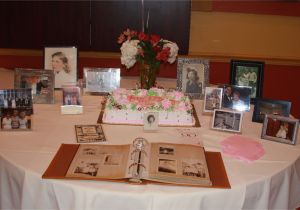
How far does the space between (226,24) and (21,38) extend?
2019 mm

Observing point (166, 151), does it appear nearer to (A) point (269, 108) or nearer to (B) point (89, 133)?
(B) point (89, 133)

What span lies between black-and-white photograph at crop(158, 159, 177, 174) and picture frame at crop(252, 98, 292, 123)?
85 centimetres

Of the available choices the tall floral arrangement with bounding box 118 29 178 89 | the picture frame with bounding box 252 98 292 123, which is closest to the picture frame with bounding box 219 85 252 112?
the picture frame with bounding box 252 98 292 123

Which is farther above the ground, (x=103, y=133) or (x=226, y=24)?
(x=226, y=24)

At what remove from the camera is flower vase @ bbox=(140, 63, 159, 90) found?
259cm

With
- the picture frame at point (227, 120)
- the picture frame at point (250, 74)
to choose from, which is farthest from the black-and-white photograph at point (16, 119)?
the picture frame at point (250, 74)

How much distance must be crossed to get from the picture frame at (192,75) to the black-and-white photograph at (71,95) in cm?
69

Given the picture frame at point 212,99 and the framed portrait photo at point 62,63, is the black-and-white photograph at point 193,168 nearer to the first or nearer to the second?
the picture frame at point 212,99

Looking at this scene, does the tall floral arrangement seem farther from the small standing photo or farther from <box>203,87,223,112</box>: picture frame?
the small standing photo

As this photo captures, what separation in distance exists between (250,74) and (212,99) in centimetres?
39

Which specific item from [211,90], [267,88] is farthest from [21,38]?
[267,88]

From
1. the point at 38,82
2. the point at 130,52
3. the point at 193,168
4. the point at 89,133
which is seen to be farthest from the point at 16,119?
the point at 193,168

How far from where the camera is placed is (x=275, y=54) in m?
4.36

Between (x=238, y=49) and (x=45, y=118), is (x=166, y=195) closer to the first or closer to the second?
(x=45, y=118)
